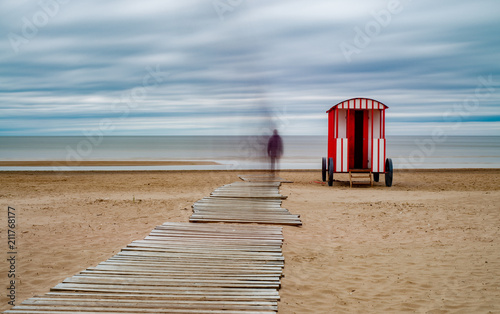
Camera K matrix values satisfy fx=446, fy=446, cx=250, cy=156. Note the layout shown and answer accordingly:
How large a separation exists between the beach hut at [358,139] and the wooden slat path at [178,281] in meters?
8.46

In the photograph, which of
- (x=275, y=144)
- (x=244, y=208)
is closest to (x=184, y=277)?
(x=244, y=208)

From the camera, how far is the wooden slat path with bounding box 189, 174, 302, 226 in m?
8.22

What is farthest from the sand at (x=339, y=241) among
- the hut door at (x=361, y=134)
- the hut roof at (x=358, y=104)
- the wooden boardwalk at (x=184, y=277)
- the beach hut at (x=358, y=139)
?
the hut roof at (x=358, y=104)

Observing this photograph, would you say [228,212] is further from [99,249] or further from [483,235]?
[483,235]

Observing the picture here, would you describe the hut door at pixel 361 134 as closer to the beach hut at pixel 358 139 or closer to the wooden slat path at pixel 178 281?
the beach hut at pixel 358 139

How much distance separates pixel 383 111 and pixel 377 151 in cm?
140

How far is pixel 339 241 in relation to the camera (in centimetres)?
705

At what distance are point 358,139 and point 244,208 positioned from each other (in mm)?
7422

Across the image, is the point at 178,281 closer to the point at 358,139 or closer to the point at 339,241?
the point at 339,241

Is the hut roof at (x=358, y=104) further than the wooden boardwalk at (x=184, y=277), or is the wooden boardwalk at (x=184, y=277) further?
the hut roof at (x=358, y=104)

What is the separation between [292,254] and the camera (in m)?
6.16

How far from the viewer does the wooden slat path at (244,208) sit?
822 cm

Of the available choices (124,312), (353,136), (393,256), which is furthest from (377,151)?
(124,312)

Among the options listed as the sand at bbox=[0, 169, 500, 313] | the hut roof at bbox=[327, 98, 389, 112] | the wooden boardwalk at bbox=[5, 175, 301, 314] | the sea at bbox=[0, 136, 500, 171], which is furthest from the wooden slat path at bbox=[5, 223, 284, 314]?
the hut roof at bbox=[327, 98, 389, 112]
